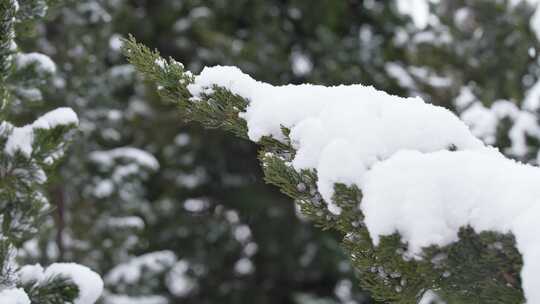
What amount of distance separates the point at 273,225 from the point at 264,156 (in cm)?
536

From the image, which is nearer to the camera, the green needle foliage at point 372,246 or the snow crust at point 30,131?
the green needle foliage at point 372,246

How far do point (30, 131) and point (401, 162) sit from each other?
1.33 metres

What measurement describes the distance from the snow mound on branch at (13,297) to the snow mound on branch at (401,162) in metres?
0.74

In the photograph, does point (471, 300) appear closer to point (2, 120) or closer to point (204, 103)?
point (204, 103)

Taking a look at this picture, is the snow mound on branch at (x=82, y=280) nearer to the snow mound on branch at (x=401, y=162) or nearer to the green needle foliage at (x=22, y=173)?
the green needle foliage at (x=22, y=173)

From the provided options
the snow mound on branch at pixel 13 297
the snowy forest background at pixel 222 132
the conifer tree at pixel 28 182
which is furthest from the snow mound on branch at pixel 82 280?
the snowy forest background at pixel 222 132

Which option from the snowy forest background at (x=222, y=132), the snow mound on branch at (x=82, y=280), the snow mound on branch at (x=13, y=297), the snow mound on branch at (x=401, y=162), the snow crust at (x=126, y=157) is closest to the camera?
Answer: the snow mound on branch at (x=401, y=162)

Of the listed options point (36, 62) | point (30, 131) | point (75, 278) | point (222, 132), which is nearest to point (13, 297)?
point (75, 278)

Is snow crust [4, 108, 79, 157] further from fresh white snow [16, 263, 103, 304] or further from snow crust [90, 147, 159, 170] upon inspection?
snow crust [90, 147, 159, 170]

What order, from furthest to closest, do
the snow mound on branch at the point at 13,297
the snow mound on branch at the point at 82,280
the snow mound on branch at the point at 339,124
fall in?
the snow mound on branch at the point at 82,280 < the snow mound on branch at the point at 13,297 < the snow mound on branch at the point at 339,124

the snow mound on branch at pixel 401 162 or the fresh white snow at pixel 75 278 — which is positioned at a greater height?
the snow mound on branch at pixel 401 162

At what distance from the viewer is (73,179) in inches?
196

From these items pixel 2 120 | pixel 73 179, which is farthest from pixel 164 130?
pixel 2 120

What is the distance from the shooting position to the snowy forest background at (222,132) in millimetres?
5070
